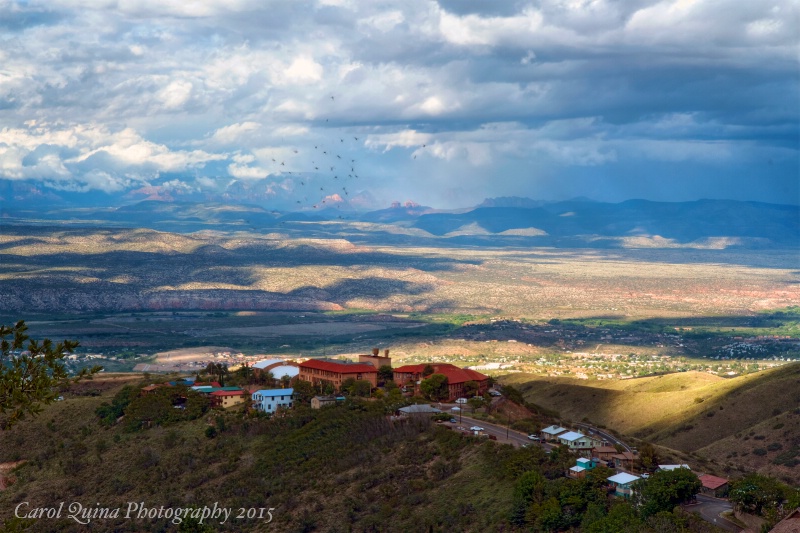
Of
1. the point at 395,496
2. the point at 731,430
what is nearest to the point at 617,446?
the point at 395,496

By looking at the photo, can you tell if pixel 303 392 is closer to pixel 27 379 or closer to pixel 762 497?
pixel 762 497

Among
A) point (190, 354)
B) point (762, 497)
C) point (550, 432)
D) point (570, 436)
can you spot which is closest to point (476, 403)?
point (550, 432)

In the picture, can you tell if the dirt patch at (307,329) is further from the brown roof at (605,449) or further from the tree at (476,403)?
the brown roof at (605,449)

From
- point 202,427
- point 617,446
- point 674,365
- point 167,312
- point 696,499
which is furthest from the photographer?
point 167,312

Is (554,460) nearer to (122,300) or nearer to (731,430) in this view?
(731,430)

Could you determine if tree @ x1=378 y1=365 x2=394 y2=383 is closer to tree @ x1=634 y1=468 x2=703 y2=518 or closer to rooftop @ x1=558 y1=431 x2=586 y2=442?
rooftop @ x1=558 y1=431 x2=586 y2=442

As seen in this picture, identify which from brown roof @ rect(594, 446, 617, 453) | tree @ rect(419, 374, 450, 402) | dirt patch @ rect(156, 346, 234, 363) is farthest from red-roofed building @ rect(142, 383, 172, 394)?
dirt patch @ rect(156, 346, 234, 363)
